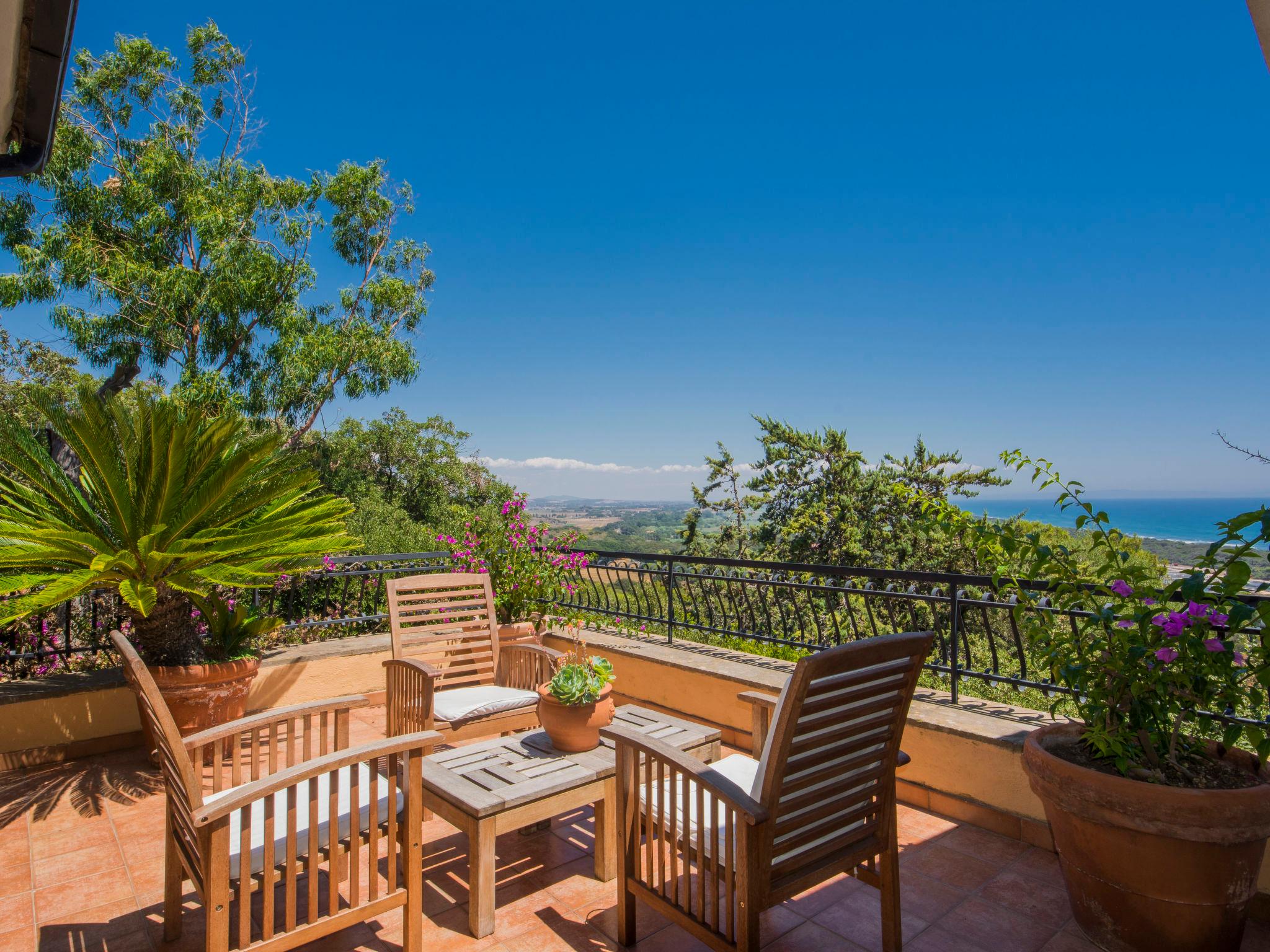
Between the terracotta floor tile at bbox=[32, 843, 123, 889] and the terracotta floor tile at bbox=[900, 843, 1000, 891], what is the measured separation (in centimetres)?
299

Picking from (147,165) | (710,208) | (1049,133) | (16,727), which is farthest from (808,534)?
(1049,133)

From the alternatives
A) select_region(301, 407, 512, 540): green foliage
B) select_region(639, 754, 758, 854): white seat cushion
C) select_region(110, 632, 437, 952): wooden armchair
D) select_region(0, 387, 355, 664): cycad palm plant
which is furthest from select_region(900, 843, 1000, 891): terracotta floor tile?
select_region(301, 407, 512, 540): green foliage

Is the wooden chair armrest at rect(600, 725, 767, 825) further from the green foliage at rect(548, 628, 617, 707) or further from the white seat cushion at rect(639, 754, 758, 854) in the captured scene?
the green foliage at rect(548, 628, 617, 707)

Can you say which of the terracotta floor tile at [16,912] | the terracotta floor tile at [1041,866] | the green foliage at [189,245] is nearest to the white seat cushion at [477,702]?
the terracotta floor tile at [16,912]

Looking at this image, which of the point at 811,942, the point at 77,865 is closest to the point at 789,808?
the point at 811,942

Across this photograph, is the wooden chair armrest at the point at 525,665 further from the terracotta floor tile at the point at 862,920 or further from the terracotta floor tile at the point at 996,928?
the terracotta floor tile at the point at 996,928

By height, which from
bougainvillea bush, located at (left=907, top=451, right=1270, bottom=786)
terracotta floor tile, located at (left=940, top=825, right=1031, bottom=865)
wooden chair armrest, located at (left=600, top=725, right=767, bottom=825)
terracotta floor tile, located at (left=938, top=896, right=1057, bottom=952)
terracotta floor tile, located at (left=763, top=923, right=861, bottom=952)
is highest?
bougainvillea bush, located at (left=907, top=451, right=1270, bottom=786)

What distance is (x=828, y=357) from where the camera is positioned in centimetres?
3078

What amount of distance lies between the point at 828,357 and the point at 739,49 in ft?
67.2

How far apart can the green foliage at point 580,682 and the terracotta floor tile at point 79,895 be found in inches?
62.3

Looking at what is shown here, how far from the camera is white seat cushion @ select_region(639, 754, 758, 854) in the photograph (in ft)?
5.96

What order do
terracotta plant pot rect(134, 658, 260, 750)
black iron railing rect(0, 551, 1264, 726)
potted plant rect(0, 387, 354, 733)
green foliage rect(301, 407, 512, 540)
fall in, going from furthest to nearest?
green foliage rect(301, 407, 512, 540) → terracotta plant pot rect(134, 658, 260, 750) → black iron railing rect(0, 551, 1264, 726) → potted plant rect(0, 387, 354, 733)

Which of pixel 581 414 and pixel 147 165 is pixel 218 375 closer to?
pixel 147 165

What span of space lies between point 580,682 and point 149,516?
2400mm
